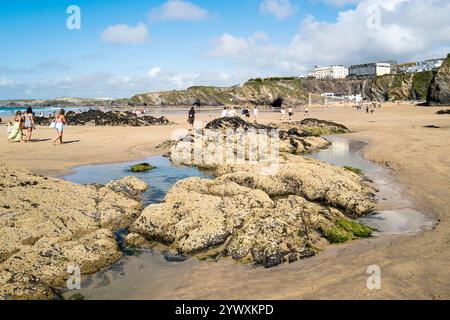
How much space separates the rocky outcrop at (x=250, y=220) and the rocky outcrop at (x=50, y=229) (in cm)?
114

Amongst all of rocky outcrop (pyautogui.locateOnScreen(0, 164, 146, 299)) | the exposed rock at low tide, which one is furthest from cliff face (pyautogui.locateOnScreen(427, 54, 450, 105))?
rocky outcrop (pyautogui.locateOnScreen(0, 164, 146, 299))

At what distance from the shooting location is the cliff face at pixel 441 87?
79000mm

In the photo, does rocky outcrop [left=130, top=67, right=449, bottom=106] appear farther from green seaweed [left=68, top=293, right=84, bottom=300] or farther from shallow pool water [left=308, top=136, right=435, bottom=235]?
green seaweed [left=68, top=293, right=84, bottom=300]

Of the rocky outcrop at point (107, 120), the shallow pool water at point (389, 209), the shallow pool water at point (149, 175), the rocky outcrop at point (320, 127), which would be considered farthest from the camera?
the rocky outcrop at point (107, 120)

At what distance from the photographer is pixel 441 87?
79688 mm

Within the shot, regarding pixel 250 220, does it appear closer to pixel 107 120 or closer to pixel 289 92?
pixel 107 120

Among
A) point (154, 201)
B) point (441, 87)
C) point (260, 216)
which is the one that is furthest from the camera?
point (441, 87)

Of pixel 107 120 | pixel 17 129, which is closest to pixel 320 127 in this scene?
pixel 107 120

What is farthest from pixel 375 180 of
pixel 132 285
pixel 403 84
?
pixel 403 84

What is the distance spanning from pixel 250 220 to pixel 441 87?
8714 cm

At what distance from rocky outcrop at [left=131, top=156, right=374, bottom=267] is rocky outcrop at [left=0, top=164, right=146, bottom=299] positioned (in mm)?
1141

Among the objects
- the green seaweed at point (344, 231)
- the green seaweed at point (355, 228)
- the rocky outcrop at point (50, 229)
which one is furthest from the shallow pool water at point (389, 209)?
the rocky outcrop at point (50, 229)

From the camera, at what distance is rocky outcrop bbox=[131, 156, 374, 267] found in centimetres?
791

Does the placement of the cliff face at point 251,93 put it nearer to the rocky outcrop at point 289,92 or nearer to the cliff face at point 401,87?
the rocky outcrop at point 289,92
